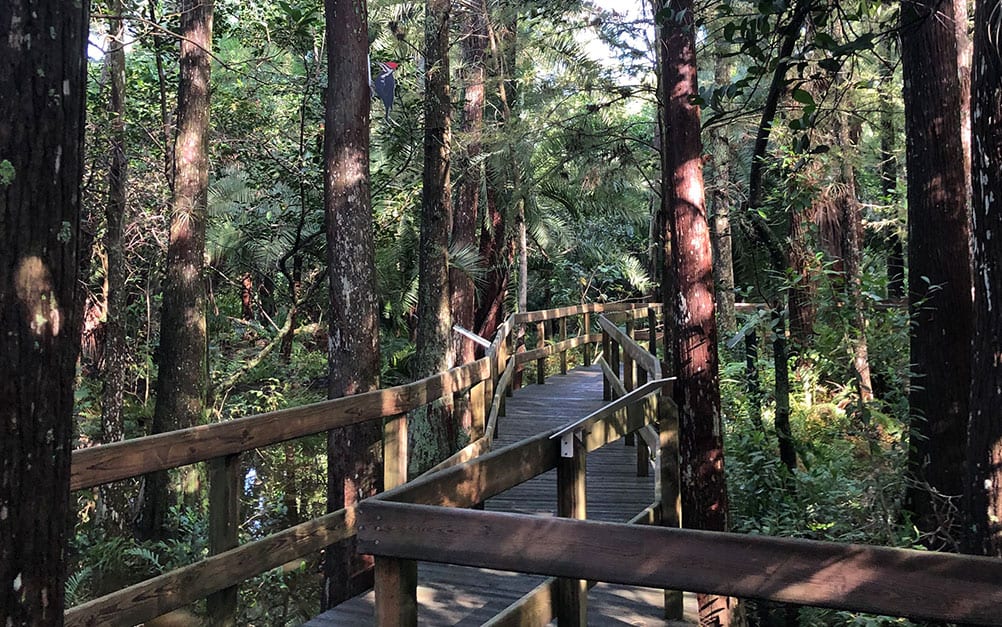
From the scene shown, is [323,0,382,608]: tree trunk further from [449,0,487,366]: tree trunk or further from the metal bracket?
[449,0,487,366]: tree trunk

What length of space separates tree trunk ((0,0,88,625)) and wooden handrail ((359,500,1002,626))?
926 millimetres

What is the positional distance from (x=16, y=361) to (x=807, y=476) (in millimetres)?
9154

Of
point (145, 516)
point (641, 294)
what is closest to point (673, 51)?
point (145, 516)

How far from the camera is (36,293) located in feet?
6.87

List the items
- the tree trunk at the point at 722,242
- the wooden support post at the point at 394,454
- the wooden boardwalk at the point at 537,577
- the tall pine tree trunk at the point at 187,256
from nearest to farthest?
the wooden boardwalk at the point at 537,577 → the wooden support post at the point at 394,454 → the tall pine tree trunk at the point at 187,256 → the tree trunk at the point at 722,242

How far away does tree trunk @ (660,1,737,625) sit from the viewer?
678cm

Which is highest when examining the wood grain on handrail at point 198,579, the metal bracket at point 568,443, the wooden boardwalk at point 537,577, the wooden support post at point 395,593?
the metal bracket at point 568,443

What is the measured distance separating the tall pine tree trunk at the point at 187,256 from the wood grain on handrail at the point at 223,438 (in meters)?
6.36

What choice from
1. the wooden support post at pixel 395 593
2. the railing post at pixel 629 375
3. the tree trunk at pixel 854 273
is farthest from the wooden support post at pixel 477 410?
the wooden support post at pixel 395 593

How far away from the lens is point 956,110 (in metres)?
7.43

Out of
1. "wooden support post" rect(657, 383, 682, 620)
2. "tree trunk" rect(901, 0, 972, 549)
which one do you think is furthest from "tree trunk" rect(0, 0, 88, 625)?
"tree trunk" rect(901, 0, 972, 549)

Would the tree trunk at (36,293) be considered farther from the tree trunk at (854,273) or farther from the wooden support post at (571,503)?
the tree trunk at (854,273)

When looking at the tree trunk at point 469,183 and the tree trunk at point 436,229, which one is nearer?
the tree trunk at point 436,229

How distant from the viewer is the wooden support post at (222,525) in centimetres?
393
